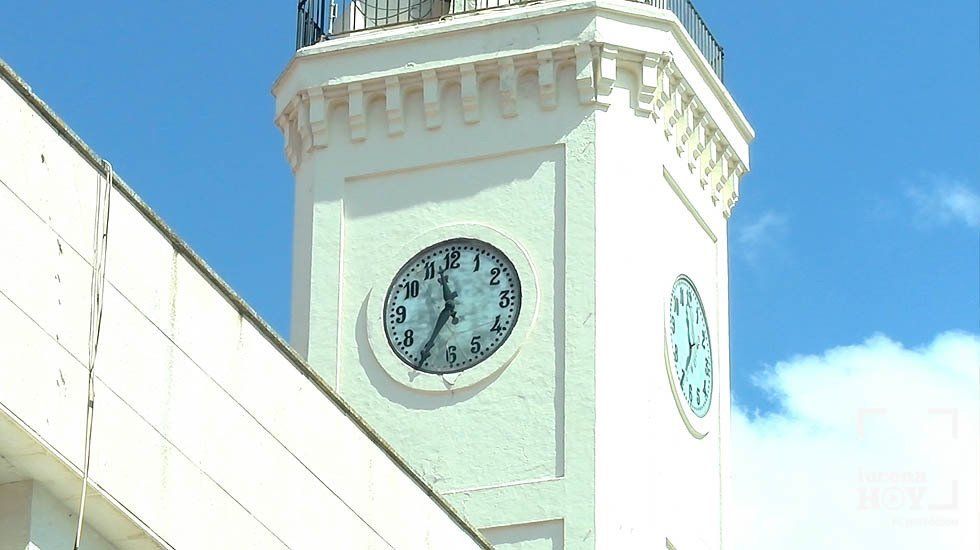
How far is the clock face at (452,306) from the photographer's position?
27.0 meters

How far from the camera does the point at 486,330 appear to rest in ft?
88.8

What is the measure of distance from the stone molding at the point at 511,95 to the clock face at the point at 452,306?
1445 mm

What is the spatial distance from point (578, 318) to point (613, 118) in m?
2.11

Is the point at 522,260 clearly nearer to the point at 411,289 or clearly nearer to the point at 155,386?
the point at 411,289

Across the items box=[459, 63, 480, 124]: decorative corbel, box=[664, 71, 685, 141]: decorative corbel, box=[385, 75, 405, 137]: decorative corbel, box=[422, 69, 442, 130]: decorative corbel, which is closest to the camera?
box=[459, 63, 480, 124]: decorative corbel

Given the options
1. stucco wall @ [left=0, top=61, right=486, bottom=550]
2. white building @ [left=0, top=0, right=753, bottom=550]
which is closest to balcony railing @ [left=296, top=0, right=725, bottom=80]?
white building @ [left=0, top=0, right=753, bottom=550]

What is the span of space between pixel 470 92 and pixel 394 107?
0.81 meters

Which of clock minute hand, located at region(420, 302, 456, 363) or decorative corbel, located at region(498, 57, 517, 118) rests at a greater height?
decorative corbel, located at region(498, 57, 517, 118)

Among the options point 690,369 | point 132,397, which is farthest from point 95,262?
point 690,369

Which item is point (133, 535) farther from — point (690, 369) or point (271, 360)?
point (690, 369)

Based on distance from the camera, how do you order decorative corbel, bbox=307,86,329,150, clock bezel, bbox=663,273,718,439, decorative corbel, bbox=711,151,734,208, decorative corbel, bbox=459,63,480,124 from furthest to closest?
decorative corbel, bbox=711,151,734,208
decorative corbel, bbox=307,86,329,150
decorative corbel, bbox=459,63,480,124
clock bezel, bbox=663,273,718,439

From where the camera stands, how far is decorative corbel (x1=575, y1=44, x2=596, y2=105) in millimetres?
27203

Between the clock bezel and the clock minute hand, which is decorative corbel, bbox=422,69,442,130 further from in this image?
the clock bezel

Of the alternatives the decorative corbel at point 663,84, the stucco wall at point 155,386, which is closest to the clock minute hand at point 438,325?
the decorative corbel at point 663,84
